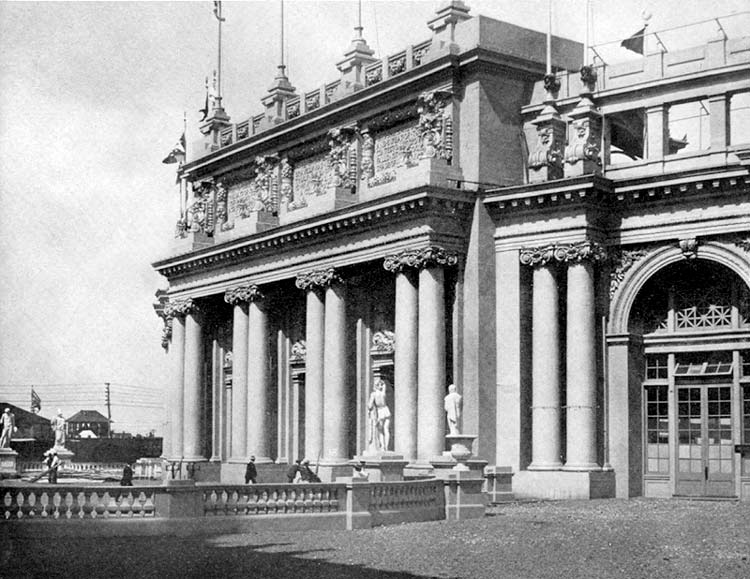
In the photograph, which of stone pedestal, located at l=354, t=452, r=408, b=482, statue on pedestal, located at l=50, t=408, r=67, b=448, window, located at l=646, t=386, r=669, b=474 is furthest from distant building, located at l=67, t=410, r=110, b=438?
stone pedestal, located at l=354, t=452, r=408, b=482

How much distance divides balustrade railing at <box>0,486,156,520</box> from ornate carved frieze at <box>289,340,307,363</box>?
22.4 metres

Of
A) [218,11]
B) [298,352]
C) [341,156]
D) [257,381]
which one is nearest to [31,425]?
[218,11]

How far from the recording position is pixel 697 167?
1330 inches

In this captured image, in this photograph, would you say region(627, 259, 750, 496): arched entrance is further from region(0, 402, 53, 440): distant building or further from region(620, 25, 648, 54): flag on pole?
region(0, 402, 53, 440): distant building

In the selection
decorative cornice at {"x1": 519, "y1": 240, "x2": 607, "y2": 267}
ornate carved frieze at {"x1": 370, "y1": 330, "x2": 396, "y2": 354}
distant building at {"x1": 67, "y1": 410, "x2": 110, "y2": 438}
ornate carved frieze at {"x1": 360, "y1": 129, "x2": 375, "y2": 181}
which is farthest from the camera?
distant building at {"x1": 67, "y1": 410, "x2": 110, "y2": 438}

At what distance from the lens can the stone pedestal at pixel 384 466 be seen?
94.8 feet

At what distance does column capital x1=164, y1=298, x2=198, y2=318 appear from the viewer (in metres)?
52.1

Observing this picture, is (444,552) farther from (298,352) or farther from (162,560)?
(298,352)

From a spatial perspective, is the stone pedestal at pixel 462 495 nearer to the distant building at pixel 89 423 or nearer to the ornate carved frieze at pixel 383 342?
the ornate carved frieze at pixel 383 342

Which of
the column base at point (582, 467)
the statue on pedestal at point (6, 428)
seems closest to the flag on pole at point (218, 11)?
the statue on pedestal at point (6, 428)

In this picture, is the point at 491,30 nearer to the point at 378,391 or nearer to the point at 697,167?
the point at 697,167

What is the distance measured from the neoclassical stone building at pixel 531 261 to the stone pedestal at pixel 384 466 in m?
1.98

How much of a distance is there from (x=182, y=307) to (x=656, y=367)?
23883mm

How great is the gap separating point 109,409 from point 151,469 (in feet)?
160
